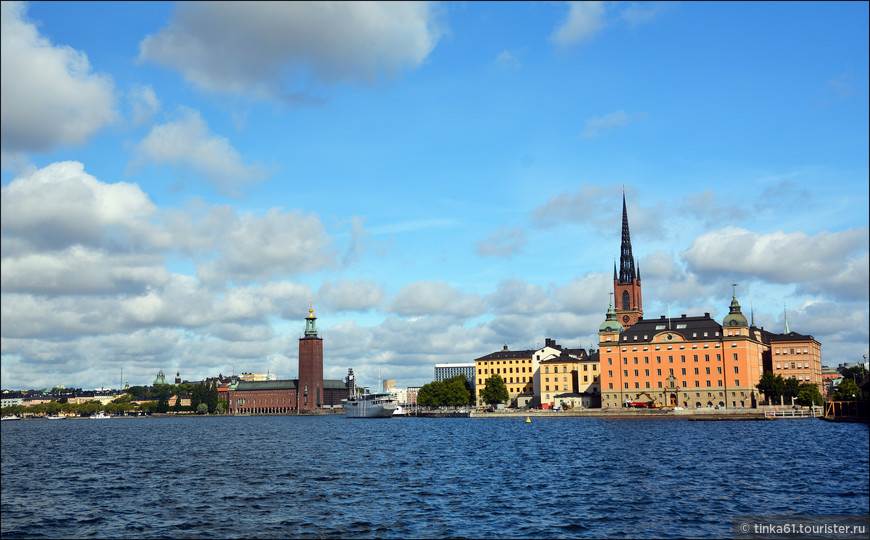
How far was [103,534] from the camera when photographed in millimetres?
29719

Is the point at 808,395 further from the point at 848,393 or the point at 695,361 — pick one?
the point at 695,361

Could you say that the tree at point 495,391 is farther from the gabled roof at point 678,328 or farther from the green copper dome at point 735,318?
the green copper dome at point 735,318

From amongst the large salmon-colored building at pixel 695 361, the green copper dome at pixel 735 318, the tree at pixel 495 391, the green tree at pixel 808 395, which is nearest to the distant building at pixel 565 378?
the tree at pixel 495 391

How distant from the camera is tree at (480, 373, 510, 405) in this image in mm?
185750

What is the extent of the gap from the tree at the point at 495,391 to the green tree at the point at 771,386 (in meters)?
63.2

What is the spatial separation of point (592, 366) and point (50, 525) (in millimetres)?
158903

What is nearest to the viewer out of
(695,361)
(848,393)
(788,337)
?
(848,393)

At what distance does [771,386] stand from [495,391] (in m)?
67.1

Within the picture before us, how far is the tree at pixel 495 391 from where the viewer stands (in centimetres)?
18575

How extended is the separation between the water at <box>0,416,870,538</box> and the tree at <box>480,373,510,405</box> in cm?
11760

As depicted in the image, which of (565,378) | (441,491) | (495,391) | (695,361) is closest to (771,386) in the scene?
(695,361)

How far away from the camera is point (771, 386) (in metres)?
141

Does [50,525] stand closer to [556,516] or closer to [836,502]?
[556,516]

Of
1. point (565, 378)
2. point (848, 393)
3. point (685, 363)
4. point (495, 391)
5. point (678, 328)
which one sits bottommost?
point (495, 391)
